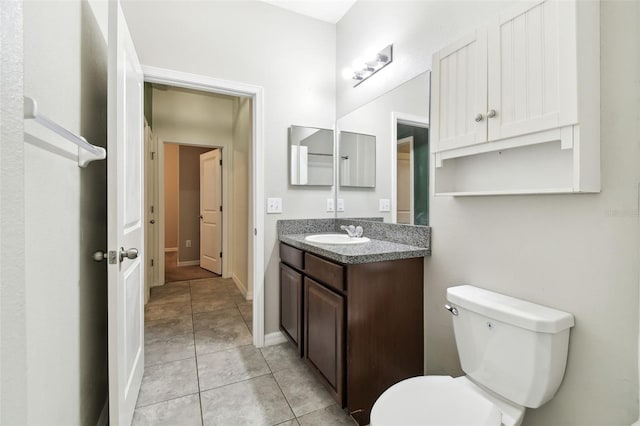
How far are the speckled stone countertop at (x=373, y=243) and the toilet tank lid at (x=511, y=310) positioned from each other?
34 centimetres

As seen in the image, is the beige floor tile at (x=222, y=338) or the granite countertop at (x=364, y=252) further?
the beige floor tile at (x=222, y=338)

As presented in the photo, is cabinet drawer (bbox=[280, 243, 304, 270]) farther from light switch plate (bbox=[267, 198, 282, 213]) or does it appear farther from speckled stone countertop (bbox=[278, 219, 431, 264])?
light switch plate (bbox=[267, 198, 282, 213])

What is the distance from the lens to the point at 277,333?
7.95 feet

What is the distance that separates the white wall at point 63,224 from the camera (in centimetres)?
82

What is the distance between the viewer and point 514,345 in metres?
1.05

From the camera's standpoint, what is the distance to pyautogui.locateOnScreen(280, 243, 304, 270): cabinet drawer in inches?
78.2

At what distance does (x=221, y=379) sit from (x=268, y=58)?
232cm

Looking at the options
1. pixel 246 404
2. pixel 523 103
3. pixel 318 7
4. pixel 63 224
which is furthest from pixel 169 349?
pixel 318 7

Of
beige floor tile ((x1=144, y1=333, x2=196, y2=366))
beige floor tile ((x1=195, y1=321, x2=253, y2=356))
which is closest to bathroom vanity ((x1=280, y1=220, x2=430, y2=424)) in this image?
beige floor tile ((x1=195, y1=321, x2=253, y2=356))

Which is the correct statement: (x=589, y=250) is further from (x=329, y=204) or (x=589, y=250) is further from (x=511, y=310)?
(x=329, y=204)

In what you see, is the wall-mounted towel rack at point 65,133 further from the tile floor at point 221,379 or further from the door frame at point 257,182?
the tile floor at point 221,379

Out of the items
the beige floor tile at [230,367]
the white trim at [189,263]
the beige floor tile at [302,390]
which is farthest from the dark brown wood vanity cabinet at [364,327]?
the white trim at [189,263]

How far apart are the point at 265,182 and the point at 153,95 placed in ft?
8.75

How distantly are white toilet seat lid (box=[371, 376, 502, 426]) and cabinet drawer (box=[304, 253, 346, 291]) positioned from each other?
1.69 ft
